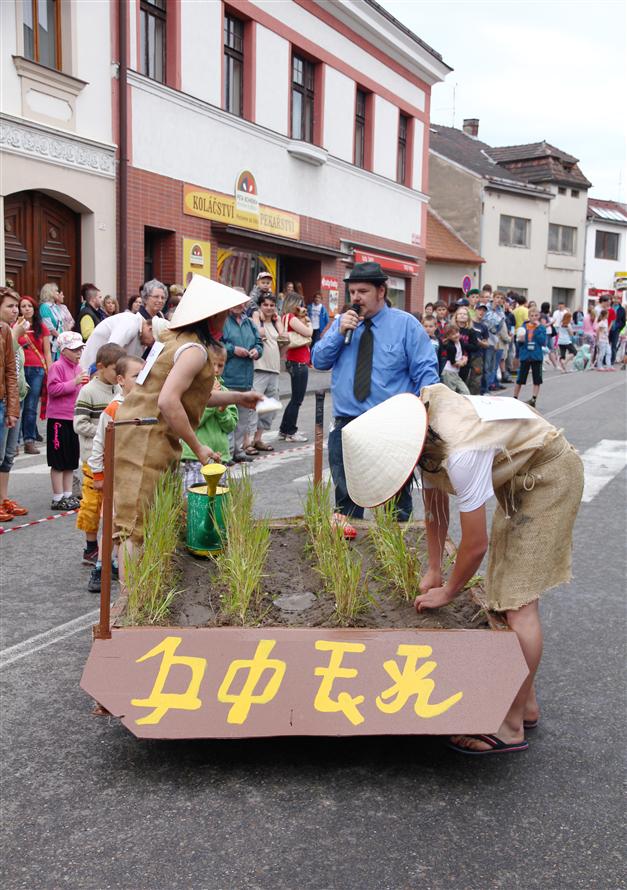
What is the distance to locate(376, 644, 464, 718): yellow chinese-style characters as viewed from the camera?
326 cm

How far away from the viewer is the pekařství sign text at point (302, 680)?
3234 mm

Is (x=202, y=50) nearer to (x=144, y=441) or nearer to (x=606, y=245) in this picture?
(x=144, y=441)

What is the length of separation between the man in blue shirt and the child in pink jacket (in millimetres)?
2742

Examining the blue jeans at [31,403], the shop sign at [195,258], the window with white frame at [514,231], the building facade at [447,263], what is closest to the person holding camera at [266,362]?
the blue jeans at [31,403]

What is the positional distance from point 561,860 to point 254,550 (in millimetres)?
1931

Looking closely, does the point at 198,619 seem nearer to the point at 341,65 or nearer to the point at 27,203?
the point at 27,203

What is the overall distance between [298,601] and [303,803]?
1187mm

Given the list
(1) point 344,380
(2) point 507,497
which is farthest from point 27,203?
(2) point 507,497

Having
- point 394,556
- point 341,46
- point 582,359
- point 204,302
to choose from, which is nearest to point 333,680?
point 394,556

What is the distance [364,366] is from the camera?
5426 millimetres

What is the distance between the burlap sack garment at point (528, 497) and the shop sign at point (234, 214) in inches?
579

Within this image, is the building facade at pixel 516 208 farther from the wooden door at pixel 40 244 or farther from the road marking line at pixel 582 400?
the wooden door at pixel 40 244

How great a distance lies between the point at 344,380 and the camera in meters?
5.53

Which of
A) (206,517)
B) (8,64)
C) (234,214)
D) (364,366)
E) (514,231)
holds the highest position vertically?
(514,231)
